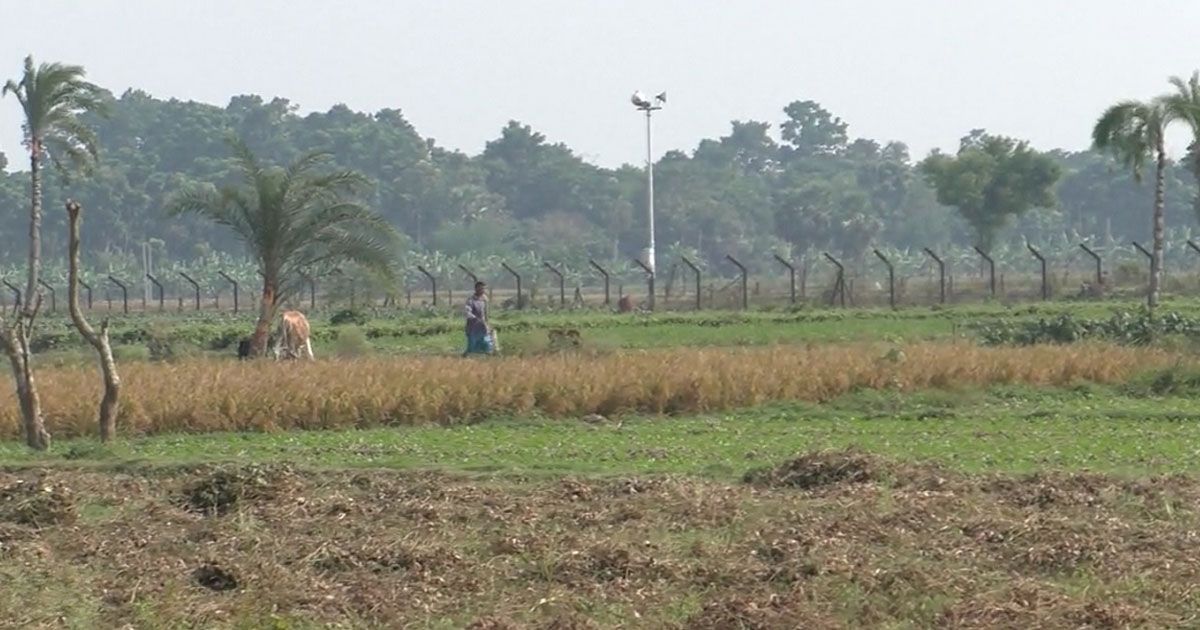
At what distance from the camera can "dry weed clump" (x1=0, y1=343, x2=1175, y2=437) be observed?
20.8 m

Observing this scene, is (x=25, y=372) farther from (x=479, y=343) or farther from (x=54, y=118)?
(x=54, y=118)

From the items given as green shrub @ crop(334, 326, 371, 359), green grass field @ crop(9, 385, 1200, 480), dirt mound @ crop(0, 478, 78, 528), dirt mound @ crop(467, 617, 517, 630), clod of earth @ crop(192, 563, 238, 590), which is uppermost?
green shrub @ crop(334, 326, 371, 359)

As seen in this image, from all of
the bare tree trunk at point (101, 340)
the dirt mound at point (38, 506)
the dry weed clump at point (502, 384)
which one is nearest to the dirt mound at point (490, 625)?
the dirt mound at point (38, 506)

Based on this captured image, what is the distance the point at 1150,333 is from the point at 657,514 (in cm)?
1795

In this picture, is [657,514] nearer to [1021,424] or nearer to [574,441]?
[574,441]

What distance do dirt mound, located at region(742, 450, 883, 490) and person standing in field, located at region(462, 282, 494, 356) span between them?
44.4ft

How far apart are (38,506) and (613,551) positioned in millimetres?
4439

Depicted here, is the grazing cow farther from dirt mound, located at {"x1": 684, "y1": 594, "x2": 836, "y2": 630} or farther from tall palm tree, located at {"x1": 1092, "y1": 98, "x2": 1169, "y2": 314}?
tall palm tree, located at {"x1": 1092, "y1": 98, "x2": 1169, "y2": 314}

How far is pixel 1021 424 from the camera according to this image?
1986 centimetres

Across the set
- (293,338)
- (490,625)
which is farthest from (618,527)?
Result: (293,338)


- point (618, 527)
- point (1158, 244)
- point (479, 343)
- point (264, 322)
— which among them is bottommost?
point (618, 527)

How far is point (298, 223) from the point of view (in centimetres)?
3422

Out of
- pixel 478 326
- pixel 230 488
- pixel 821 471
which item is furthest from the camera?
pixel 478 326

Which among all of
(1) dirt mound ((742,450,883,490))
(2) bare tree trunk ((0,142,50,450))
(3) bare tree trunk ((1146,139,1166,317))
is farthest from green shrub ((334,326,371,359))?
(1) dirt mound ((742,450,883,490))
